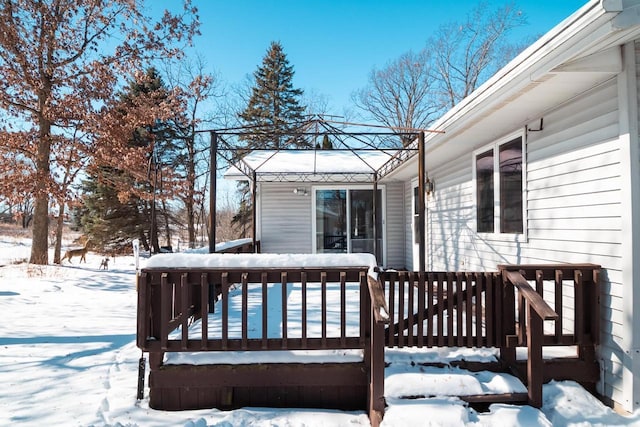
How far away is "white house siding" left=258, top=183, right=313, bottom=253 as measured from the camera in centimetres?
926

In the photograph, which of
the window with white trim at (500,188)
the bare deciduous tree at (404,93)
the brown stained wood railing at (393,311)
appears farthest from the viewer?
the bare deciduous tree at (404,93)

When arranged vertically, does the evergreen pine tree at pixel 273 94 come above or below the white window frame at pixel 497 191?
above

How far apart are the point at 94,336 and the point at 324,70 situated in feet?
52.2

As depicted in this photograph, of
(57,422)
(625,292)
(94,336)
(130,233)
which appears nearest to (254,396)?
(57,422)

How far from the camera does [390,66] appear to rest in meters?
19.8

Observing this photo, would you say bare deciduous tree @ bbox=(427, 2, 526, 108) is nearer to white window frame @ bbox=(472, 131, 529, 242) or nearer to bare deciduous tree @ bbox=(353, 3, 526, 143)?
bare deciduous tree @ bbox=(353, 3, 526, 143)

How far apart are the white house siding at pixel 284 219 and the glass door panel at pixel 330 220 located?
265 mm

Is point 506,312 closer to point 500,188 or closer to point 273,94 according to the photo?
point 500,188

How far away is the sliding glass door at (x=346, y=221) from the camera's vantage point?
9141mm

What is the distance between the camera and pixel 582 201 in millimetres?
3047

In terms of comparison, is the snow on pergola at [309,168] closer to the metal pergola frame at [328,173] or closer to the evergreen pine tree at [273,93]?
the metal pergola frame at [328,173]

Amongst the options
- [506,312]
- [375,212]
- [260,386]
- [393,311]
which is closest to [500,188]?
[506,312]

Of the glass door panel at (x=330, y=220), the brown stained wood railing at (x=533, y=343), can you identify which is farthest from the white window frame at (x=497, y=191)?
the glass door panel at (x=330, y=220)

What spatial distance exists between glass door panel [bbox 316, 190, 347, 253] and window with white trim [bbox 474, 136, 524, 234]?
14.3 ft
